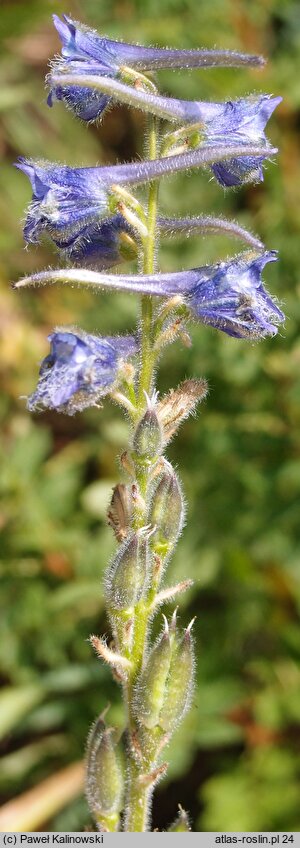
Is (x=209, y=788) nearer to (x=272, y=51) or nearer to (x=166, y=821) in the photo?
(x=166, y=821)

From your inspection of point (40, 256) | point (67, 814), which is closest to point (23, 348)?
point (40, 256)

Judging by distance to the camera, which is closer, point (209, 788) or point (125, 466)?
point (125, 466)

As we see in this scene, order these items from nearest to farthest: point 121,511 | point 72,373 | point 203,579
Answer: point 72,373, point 121,511, point 203,579

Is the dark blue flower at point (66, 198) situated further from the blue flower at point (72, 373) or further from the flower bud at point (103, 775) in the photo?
the flower bud at point (103, 775)

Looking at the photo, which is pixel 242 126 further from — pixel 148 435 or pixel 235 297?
pixel 148 435

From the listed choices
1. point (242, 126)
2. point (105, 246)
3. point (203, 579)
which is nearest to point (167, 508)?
point (105, 246)

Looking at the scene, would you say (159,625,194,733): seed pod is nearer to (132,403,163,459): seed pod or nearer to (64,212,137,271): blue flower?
(132,403,163,459): seed pod

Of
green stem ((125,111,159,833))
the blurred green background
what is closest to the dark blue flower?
green stem ((125,111,159,833))

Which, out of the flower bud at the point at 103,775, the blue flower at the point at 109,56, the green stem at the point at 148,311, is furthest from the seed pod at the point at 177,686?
the blue flower at the point at 109,56
